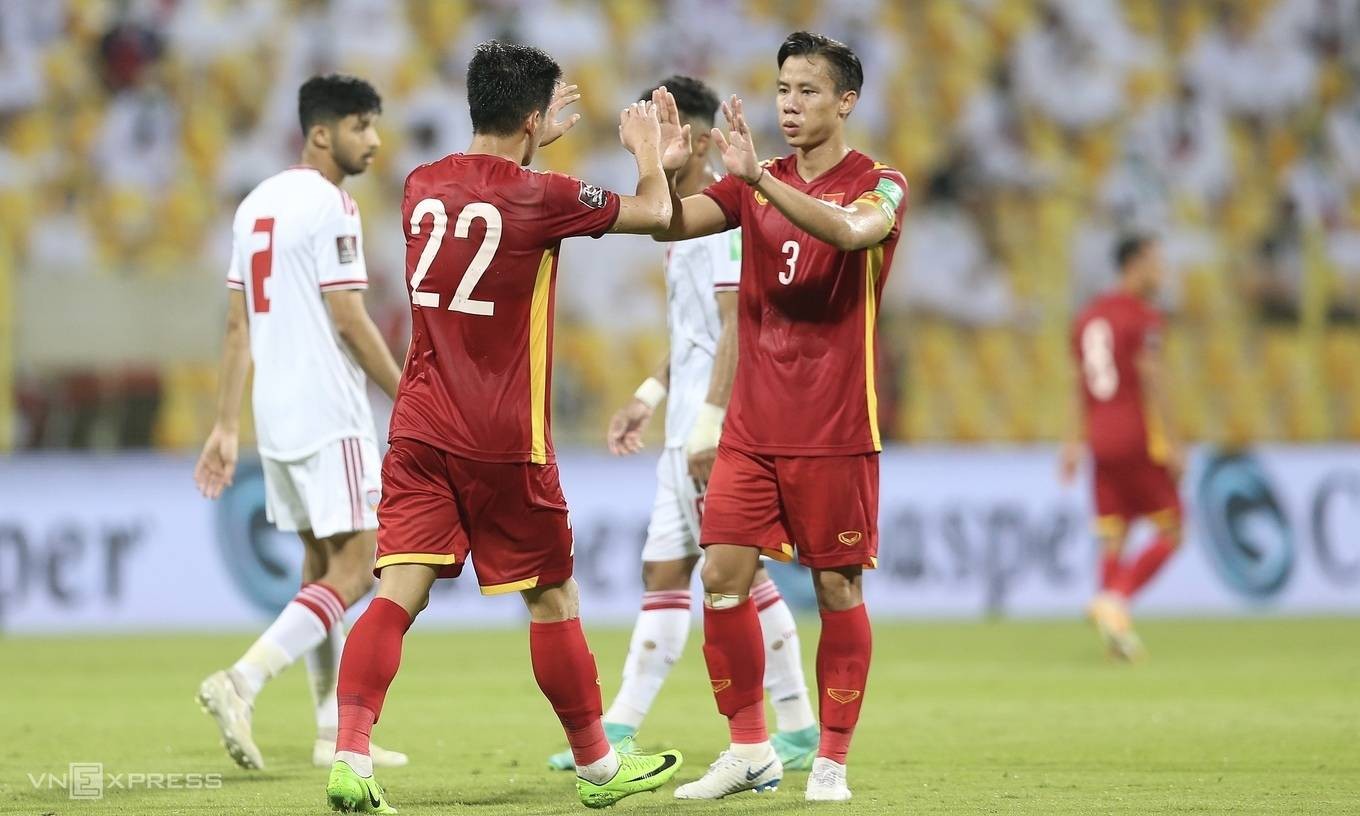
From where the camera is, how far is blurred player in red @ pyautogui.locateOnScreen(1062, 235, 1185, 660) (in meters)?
10.3

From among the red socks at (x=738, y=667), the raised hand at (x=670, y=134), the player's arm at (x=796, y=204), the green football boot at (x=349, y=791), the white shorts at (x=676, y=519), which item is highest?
the raised hand at (x=670, y=134)

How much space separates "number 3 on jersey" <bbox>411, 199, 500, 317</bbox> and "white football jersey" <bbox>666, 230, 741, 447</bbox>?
1.52 meters

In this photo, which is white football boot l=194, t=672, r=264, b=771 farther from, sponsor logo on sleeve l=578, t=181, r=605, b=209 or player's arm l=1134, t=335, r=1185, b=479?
player's arm l=1134, t=335, r=1185, b=479

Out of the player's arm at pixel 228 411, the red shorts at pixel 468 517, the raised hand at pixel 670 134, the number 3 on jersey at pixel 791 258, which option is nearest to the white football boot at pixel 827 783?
the red shorts at pixel 468 517

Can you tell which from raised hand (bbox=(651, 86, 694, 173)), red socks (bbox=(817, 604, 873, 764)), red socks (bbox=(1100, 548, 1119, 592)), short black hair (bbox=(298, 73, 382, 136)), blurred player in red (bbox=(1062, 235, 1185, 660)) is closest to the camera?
raised hand (bbox=(651, 86, 694, 173))

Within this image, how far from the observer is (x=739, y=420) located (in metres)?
5.11

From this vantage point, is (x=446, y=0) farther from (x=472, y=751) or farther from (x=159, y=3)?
(x=472, y=751)

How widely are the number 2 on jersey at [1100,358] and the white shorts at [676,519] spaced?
5153 millimetres

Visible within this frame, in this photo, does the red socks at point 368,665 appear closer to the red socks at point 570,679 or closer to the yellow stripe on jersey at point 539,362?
the red socks at point 570,679

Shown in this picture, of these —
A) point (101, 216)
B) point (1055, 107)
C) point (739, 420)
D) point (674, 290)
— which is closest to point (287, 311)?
point (674, 290)

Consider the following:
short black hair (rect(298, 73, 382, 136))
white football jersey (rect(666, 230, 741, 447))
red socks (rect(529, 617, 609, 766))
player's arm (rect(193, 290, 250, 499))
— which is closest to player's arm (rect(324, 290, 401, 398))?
player's arm (rect(193, 290, 250, 499))

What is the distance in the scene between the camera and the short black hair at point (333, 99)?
6164 mm

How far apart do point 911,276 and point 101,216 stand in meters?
6.02

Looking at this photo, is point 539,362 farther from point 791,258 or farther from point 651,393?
point 651,393
